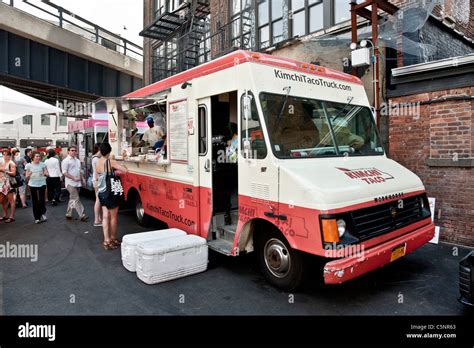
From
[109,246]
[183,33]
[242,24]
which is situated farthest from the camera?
[183,33]

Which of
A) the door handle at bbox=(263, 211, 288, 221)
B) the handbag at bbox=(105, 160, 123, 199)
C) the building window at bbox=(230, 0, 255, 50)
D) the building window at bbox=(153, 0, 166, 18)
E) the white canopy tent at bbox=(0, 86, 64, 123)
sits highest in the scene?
the building window at bbox=(153, 0, 166, 18)

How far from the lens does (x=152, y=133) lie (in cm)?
693

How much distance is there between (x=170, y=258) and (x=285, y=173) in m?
1.99

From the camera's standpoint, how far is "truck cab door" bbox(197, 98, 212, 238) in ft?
16.5

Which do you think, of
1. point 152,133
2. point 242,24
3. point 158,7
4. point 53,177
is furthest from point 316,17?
point 158,7

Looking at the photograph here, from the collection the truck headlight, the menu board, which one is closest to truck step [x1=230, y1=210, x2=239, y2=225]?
the menu board

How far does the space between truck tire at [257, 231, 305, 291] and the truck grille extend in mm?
754

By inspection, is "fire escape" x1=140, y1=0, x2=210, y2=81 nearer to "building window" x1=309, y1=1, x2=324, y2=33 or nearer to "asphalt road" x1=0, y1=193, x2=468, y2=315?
"building window" x1=309, y1=1, x2=324, y2=33

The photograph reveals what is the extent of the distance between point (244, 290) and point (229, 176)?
190 cm

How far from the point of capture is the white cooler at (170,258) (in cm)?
445

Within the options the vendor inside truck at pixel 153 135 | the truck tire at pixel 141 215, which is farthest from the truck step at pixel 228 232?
the truck tire at pixel 141 215

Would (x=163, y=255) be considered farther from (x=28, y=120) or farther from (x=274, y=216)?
(x=28, y=120)
